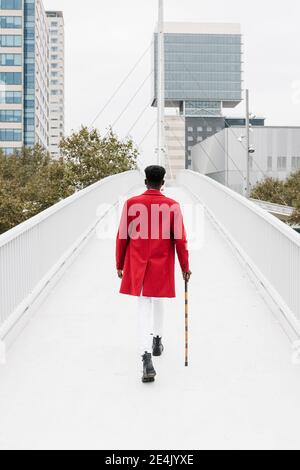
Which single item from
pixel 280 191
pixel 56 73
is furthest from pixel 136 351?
pixel 56 73

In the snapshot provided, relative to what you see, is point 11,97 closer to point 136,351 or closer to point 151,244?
point 136,351

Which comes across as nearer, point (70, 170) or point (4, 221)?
point (70, 170)

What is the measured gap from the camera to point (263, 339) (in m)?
6.27

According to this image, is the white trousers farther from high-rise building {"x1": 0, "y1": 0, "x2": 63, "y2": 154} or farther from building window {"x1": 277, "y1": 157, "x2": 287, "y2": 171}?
high-rise building {"x1": 0, "y1": 0, "x2": 63, "y2": 154}

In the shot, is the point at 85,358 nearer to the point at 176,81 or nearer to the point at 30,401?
the point at 30,401

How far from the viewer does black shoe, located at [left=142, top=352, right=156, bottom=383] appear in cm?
492

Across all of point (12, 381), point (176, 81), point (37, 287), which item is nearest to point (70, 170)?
point (37, 287)

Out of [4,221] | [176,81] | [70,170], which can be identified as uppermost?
[176,81]

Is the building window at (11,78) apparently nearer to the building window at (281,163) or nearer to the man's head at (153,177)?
the building window at (281,163)

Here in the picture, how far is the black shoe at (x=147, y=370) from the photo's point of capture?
4.92 meters

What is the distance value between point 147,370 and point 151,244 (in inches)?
36.8

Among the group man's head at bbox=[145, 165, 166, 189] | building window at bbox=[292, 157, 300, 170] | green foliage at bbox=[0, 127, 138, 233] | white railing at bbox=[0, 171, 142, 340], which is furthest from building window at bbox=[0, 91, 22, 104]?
man's head at bbox=[145, 165, 166, 189]

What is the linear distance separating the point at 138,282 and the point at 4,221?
38.2 meters
